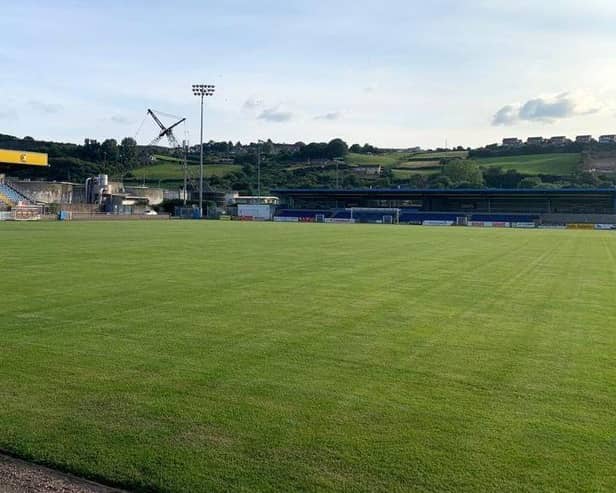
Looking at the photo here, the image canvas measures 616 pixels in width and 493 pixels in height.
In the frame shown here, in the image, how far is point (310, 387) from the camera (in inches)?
267

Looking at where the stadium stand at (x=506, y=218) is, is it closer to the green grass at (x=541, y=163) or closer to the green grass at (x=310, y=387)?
the green grass at (x=541, y=163)

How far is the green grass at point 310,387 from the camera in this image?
15.9ft

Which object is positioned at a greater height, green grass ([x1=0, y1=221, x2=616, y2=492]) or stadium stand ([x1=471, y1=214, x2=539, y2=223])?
stadium stand ([x1=471, y1=214, x2=539, y2=223])

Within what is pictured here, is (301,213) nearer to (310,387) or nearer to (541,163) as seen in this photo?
(541,163)

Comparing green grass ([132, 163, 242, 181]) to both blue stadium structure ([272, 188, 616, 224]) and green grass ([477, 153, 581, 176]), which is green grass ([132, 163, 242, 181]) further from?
green grass ([477, 153, 581, 176])

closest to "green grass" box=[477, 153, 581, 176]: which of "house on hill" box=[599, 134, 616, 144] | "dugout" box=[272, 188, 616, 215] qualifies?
"house on hill" box=[599, 134, 616, 144]

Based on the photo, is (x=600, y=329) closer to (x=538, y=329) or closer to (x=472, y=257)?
(x=538, y=329)

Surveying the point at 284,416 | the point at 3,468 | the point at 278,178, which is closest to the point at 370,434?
the point at 284,416

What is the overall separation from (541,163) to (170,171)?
107m

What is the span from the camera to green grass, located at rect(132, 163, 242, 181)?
166m

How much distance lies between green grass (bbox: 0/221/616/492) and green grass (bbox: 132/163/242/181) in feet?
505

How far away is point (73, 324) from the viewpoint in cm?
987

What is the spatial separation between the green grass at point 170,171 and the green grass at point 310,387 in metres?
154

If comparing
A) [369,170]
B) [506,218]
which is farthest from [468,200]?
[369,170]
